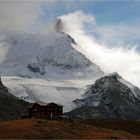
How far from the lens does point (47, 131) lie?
104m

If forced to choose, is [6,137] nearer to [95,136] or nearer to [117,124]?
[95,136]

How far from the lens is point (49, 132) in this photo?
104 meters

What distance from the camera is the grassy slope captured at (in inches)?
3954

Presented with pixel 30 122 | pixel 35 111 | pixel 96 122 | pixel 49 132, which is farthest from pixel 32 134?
pixel 35 111

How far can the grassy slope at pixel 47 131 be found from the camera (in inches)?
3954

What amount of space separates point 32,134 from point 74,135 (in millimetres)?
8740

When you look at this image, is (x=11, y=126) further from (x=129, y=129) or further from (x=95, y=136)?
(x=129, y=129)

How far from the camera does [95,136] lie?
104062 mm

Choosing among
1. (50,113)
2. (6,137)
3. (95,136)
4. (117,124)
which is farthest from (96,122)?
(6,137)

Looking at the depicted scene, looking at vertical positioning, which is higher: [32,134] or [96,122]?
[96,122]

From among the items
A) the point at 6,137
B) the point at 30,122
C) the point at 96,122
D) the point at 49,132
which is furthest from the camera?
the point at 96,122

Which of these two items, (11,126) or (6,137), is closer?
(6,137)

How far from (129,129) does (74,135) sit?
42.8 m

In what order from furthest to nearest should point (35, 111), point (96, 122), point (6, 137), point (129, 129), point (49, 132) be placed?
point (35, 111)
point (96, 122)
point (129, 129)
point (49, 132)
point (6, 137)
